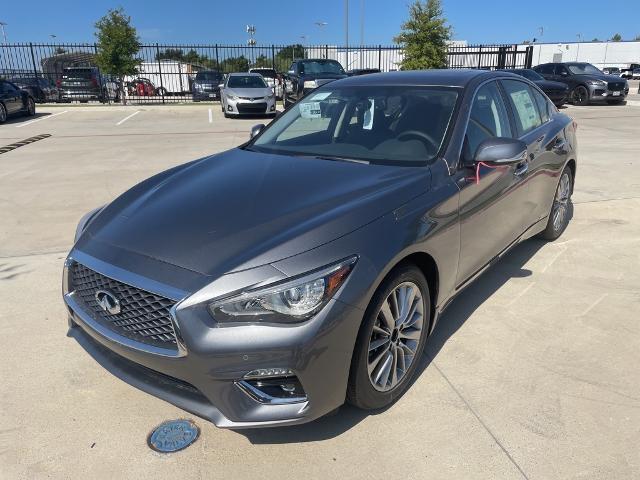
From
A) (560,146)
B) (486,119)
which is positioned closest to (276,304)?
(486,119)

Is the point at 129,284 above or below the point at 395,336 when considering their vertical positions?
above

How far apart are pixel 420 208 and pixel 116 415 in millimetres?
1918

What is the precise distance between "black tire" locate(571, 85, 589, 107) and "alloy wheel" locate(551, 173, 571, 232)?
17368 millimetres

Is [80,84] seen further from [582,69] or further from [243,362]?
[243,362]

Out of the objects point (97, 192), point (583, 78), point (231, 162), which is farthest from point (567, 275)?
point (583, 78)

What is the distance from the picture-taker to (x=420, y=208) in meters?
2.75

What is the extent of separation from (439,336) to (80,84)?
81.0ft

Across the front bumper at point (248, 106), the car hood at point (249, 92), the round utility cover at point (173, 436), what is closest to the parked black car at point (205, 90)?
the car hood at point (249, 92)

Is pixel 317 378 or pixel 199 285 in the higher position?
pixel 199 285

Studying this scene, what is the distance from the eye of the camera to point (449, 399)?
9.27 ft

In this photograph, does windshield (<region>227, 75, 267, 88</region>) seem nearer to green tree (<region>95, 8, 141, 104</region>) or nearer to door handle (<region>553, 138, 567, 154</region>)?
green tree (<region>95, 8, 141, 104</region>)

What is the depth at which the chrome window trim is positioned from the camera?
7.07 ft

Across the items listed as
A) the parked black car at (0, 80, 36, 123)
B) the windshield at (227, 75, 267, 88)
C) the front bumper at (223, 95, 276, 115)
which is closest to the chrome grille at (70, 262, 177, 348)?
the front bumper at (223, 95, 276, 115)

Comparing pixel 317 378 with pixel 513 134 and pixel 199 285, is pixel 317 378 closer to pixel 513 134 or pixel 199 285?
pixel 199 285
